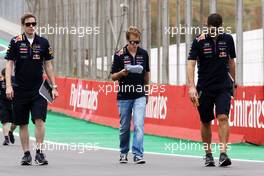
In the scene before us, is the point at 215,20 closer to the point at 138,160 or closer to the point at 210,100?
the point at 210,100

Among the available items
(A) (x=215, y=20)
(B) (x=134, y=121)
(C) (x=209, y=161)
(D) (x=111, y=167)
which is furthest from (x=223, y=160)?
(B) (x=134, y=121)

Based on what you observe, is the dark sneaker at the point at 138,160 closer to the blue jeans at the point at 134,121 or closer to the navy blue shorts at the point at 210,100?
the blue jeans at the point at 134,121

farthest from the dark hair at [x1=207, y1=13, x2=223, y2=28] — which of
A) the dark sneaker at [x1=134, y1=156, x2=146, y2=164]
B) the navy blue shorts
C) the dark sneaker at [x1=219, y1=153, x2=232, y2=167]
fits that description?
the dark sneaker at [x1=134, y1=156, x2=146, y2=164]

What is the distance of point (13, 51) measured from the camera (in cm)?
1284

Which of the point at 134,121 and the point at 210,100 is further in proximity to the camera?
the point at 134,121

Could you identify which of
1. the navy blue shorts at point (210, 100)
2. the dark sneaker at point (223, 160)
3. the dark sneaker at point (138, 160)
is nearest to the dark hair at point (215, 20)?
Result: the navy blue shorts at point (210, 100)

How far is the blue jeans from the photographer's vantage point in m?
13.3

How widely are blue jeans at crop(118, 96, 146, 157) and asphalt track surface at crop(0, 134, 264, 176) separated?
0.73 feet

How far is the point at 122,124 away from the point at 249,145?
4.60m

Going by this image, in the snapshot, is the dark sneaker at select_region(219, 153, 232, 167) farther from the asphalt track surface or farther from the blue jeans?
the blue jeans

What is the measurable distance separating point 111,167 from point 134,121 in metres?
1.13

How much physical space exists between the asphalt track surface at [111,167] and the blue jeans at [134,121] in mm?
221

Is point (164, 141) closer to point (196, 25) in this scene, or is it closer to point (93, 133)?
point (93, 133)

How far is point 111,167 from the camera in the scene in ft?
41.0
